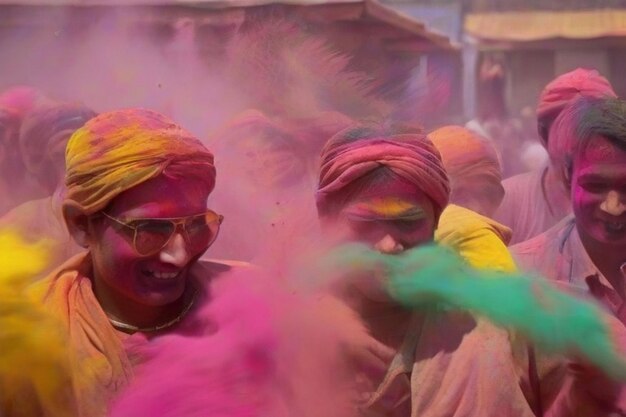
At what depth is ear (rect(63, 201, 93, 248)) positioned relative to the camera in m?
1.65

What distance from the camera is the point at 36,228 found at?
73.2 inches

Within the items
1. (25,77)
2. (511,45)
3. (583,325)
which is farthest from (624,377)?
(25,77)

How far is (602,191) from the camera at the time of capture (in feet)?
5.56

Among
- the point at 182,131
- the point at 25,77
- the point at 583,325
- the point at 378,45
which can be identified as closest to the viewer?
the point at 583,325

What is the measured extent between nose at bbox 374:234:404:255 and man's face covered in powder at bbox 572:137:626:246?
42cm

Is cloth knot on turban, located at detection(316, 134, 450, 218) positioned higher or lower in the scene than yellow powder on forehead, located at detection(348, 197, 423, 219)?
higher

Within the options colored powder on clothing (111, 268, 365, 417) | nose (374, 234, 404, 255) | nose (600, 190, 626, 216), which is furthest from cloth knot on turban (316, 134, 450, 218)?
nose (600, 190, 626, 216)

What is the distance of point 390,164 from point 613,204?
48cm

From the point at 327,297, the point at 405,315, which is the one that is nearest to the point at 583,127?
the point at 405,315

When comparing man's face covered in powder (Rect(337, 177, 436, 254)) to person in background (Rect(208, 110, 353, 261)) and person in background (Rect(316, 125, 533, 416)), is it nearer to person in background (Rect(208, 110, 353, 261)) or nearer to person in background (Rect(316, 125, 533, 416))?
person in background (Rect(316, 125, 533, 416))

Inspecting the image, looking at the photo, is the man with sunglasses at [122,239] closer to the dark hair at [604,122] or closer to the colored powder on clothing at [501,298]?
the colored powder on clothing at [501,298]

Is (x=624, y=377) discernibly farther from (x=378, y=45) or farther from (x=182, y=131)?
(x=182, y=131)

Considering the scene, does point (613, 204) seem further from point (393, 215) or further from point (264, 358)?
point (264, 358)

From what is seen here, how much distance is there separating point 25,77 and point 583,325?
1397mm
